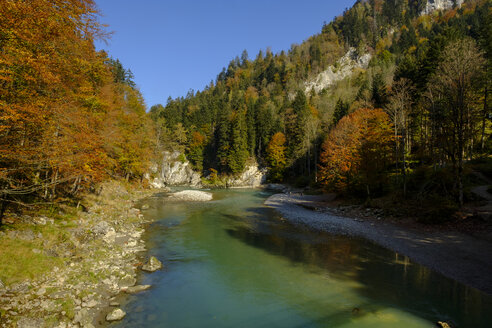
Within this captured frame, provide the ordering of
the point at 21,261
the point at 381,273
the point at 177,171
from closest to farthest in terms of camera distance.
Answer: the point at 21,261
the point at 381,273
the point at 177,171

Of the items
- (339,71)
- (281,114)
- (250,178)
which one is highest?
(339,71)

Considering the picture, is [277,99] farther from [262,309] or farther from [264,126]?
[262,309]

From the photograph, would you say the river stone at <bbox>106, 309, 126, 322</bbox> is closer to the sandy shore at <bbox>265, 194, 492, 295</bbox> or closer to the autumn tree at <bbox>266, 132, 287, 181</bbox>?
the sandy shore at <bbox>265, 194, 492, 295</bbox>

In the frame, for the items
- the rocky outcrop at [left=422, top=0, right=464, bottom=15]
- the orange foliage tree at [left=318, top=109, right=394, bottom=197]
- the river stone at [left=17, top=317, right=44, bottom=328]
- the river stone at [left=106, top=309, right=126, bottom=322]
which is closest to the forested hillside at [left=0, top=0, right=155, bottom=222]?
the river stone at [left=17, top=317, right=44, bottom=328]

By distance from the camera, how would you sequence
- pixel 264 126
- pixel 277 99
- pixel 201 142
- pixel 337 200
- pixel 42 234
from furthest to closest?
pixel 277 99, pixel 201 142, pixel 264 126, pixel 337 200, pixel 42 234

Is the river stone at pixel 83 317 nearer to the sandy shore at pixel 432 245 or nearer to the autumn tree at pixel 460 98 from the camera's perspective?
the sandy shore at pixel 432 245

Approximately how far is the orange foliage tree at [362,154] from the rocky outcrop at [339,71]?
217 feet

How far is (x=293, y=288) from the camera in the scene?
885 centimetres

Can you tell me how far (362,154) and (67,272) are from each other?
78.3 ft

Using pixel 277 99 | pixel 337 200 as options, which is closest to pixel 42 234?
pixel 337 200

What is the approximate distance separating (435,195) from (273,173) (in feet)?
122

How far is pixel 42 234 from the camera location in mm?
10133

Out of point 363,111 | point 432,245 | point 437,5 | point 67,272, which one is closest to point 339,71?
point 437,5

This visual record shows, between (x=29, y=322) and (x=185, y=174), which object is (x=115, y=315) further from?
(x=185, y=174)
